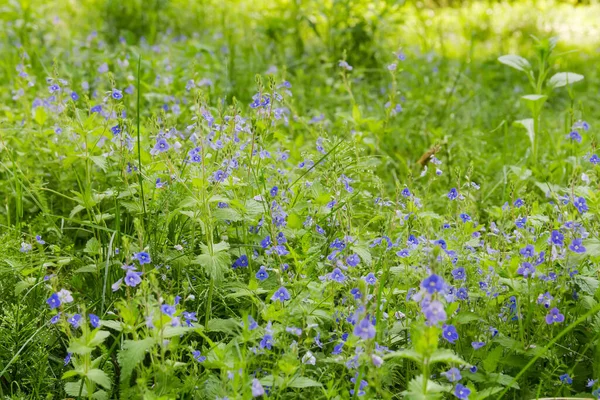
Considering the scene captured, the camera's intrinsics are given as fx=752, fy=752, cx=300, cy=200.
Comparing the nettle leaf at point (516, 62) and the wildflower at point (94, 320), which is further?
the nettle leaf at point (516, 62)

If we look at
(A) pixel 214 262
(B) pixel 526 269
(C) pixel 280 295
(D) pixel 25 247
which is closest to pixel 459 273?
(B) pixel 526 269

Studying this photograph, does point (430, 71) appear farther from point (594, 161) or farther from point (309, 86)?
point (594, 161)

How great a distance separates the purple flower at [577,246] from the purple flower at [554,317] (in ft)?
0.57

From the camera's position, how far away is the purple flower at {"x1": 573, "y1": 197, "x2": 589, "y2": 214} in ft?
7.04

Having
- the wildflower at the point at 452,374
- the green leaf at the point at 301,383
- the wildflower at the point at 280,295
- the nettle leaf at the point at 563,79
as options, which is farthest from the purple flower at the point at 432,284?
the nettle leaf at the point at 563,79

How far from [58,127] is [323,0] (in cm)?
303

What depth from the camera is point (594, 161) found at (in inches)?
97.3

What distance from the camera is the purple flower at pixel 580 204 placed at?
2.14 metres

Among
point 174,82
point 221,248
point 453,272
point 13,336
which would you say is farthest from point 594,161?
point 174,82

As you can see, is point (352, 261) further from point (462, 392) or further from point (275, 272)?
point (462, 392)

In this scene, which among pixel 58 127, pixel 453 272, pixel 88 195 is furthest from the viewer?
pixel 58 127

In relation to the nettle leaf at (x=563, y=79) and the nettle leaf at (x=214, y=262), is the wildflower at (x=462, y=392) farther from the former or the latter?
the nettle leaf at (x=563, y=79)

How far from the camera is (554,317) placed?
6.55 ft

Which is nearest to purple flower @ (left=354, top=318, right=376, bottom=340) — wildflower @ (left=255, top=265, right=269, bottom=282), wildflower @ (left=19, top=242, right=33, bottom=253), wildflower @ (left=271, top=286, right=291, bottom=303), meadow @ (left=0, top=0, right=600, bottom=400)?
meadow @ (left=0, top=0, right=600, bottom=400)
